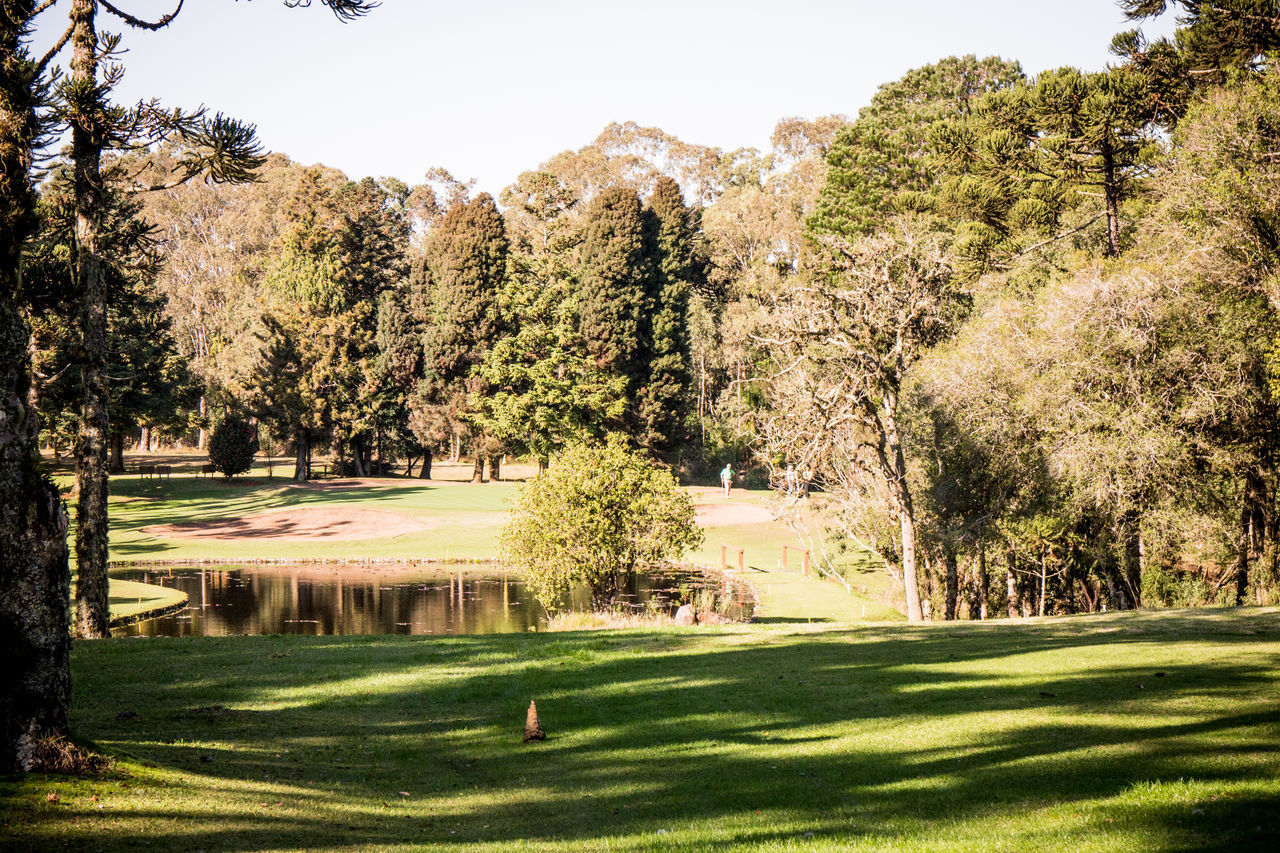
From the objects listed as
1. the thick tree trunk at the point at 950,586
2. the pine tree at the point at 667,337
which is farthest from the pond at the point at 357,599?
the pine tree at the point at 667,337

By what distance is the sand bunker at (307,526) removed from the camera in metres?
Answer: 41.6

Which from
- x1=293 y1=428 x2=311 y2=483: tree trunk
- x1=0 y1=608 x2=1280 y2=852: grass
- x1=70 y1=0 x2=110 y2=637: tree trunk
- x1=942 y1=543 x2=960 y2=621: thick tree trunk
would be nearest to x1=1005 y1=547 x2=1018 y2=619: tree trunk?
x1=942 y1=543 x2=960 y2=621: thick tree trunk

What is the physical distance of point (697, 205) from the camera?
88875 mm

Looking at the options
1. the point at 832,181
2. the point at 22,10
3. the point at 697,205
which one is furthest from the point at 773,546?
the point at 697,205

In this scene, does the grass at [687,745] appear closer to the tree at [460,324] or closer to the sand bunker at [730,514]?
the sand bunker at [730,514]

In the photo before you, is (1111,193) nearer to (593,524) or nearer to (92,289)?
(593,524)

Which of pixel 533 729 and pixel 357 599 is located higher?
pixel 533 729

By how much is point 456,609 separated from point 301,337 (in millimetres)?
34172

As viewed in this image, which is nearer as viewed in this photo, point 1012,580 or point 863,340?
point 863,340

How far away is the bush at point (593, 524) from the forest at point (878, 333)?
11.2 ft

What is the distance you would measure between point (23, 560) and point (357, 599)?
23.7 m

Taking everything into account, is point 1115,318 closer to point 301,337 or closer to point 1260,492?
point 1260,492

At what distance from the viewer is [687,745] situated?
9758 mm

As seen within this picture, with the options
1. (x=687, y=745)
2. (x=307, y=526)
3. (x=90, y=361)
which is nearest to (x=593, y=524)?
(x=90, y=361)
